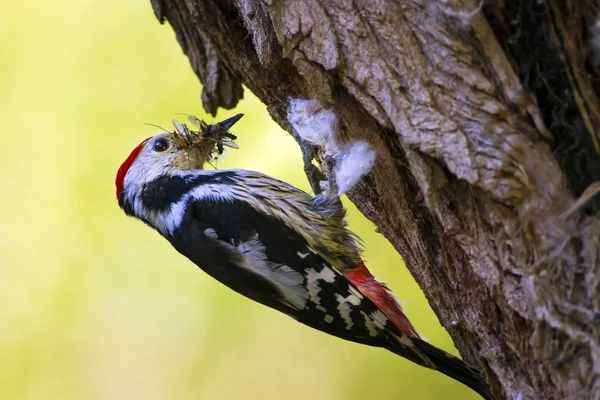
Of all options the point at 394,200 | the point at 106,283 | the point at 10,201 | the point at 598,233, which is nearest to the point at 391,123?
the point at 394,200

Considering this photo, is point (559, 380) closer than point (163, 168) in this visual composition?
Yes

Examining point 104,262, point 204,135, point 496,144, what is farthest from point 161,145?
Result: point 496,144

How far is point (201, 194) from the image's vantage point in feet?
8.79

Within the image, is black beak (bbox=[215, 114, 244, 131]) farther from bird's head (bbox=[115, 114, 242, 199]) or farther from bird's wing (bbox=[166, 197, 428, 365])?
bird's wing (bbox=[166, 197, 428, 365])

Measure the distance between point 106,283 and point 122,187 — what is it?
747 mm

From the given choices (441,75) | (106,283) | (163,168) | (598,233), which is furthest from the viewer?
(106,283)

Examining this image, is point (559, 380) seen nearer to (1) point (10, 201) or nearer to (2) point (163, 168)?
(2) point (163, 168)

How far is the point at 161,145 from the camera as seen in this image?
293 cm

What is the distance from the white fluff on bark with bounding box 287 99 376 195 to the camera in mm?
2023

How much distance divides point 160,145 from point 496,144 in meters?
1.68

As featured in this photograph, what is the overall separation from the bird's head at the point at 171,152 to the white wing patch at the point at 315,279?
73 cm

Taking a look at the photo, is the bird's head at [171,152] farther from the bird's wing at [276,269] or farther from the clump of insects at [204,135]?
the bird's wing at [276,269]

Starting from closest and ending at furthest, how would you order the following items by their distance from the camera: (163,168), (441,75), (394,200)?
(441,75) < (394,200) < (163,168)

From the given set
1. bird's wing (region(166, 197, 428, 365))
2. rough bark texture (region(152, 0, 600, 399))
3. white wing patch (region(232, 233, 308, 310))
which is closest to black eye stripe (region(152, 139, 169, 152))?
bird's wing (region(166, 197, 428, 365))
